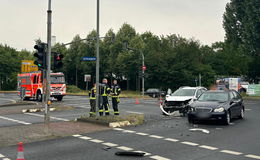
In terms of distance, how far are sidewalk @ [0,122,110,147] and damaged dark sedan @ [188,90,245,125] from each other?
366cm

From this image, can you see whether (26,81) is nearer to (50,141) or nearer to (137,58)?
(50,141)

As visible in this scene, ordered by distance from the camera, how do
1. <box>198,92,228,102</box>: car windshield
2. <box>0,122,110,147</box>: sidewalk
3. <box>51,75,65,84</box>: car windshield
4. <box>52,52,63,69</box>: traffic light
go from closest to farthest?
1. <box>0,122,110,147</box>: sidewalk
2. <box>52,52,63,69</box>: traffic light
3. <box>198,92,228,102</box>: car windshield
4. <box>51,75,65,84</box>: car windshield

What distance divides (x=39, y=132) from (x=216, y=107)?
683 cm

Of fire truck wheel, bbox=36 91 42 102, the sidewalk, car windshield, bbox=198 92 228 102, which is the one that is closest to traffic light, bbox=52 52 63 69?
the sidewalk

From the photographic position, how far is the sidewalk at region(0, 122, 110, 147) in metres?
9.43

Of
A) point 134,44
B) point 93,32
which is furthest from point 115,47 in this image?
point 93,32

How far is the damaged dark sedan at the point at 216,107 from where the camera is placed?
11944 millimetres

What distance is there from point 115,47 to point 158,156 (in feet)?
177

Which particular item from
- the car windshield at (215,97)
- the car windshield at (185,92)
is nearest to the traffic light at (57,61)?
the car windshield at (215,97)

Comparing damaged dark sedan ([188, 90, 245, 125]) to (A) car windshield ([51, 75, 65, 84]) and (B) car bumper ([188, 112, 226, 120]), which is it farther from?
(A) car windshield ([51, 75, 65, 84])

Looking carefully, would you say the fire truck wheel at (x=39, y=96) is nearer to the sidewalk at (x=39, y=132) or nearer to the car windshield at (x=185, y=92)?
the car windshield at (x=185, y=92)

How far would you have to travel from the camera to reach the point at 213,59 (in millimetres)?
58406

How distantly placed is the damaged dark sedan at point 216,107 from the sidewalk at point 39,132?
366 centimetres

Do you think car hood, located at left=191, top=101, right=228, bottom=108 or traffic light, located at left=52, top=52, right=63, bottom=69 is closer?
traffic light, located at left=52, top=52, right=63, bottom=69
